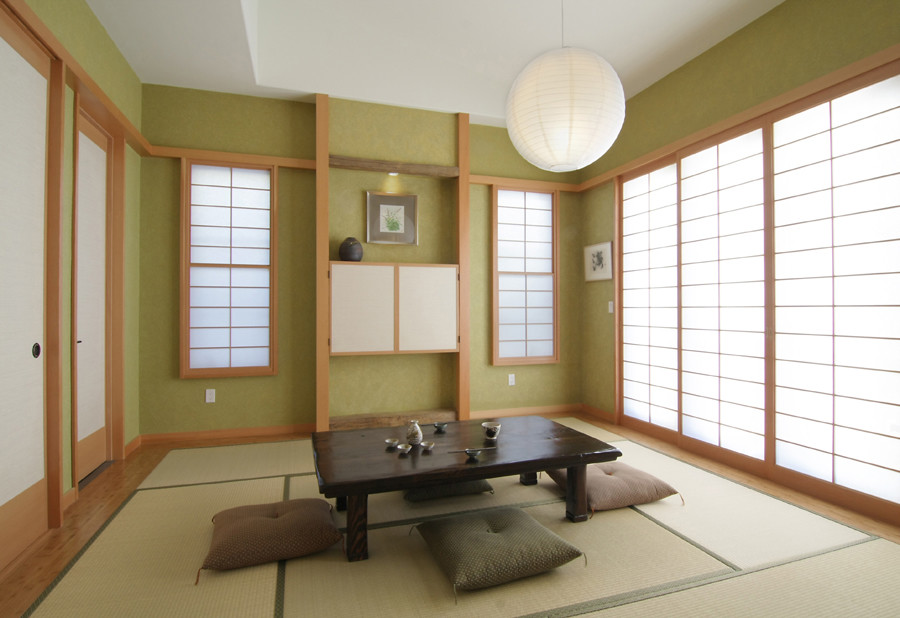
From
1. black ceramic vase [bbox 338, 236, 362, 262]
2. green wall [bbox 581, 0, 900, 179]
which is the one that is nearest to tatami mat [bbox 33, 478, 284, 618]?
black ceramic vase [bbox 338, 236, 362, 262]

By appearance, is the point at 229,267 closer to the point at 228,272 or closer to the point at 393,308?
the point at 228,272

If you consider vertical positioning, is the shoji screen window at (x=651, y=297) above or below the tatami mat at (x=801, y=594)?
above

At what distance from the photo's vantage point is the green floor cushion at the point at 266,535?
2.03 metres

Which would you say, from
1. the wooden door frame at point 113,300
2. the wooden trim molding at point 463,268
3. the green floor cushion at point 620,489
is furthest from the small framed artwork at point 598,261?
the wooden door frame at point 113,300

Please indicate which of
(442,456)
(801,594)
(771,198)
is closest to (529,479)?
(442,456)

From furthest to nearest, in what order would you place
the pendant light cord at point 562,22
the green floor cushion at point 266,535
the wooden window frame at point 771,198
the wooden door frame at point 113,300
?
the wooden door frame at point 113,300, the pendant light cord at point 562,22, the wooden window frame at point 771,198, the green floor cushion at point 266,535

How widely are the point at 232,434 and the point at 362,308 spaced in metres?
1.62

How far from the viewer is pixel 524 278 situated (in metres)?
5.07

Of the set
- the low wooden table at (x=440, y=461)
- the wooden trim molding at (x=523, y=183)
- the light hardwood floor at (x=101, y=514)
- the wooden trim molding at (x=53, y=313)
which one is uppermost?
the wooden trim molding at (x=523, y=183)

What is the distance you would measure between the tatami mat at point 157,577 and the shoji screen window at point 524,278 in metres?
3.13

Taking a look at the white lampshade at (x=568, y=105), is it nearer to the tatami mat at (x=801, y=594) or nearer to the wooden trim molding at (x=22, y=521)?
the tatami mat at (x=801, y=594)

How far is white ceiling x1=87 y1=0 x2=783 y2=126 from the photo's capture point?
129 inches

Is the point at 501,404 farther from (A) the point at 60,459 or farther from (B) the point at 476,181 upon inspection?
(A) the point at 60,459

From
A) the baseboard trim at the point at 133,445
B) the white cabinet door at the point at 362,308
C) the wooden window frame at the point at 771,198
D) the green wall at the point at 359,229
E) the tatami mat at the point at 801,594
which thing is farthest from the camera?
the white cabinet door at the point at 362,308
